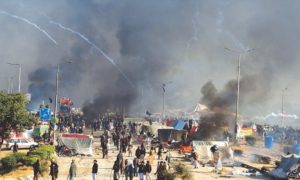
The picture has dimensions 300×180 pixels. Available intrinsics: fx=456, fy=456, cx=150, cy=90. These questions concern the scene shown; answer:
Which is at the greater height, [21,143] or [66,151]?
[21,143]

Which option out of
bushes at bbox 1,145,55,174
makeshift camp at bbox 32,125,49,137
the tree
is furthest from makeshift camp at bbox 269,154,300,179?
makeshift camp at bbox 32,125,49,137

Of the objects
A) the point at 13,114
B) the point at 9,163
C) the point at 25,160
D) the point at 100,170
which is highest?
the point at 13,114

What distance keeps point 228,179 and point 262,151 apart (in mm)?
19878

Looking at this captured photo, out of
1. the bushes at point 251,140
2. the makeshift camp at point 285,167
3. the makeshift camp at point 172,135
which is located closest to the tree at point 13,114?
the makeshift camp at point 285,167

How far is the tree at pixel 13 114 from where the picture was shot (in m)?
30.8

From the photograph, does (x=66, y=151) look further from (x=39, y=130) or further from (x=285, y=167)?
(x=285, y=167)

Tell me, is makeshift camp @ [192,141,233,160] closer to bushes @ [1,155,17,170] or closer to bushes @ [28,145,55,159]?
bushes @ [28,145,55,159]

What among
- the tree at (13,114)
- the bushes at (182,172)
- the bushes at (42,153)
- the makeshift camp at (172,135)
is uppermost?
the tree at (13,114)

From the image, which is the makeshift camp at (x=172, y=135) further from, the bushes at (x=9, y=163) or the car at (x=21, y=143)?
the bushes at (x=9, y=163)

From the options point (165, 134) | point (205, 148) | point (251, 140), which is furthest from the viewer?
point (251, 140)

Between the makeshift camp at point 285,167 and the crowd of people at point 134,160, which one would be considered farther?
the makeshift camp at point 285,167

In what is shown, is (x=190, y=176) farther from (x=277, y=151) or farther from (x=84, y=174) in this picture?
(x=277, y=151)

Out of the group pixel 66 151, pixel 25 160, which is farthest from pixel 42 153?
pixel 66 151

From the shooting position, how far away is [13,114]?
3103 cm
